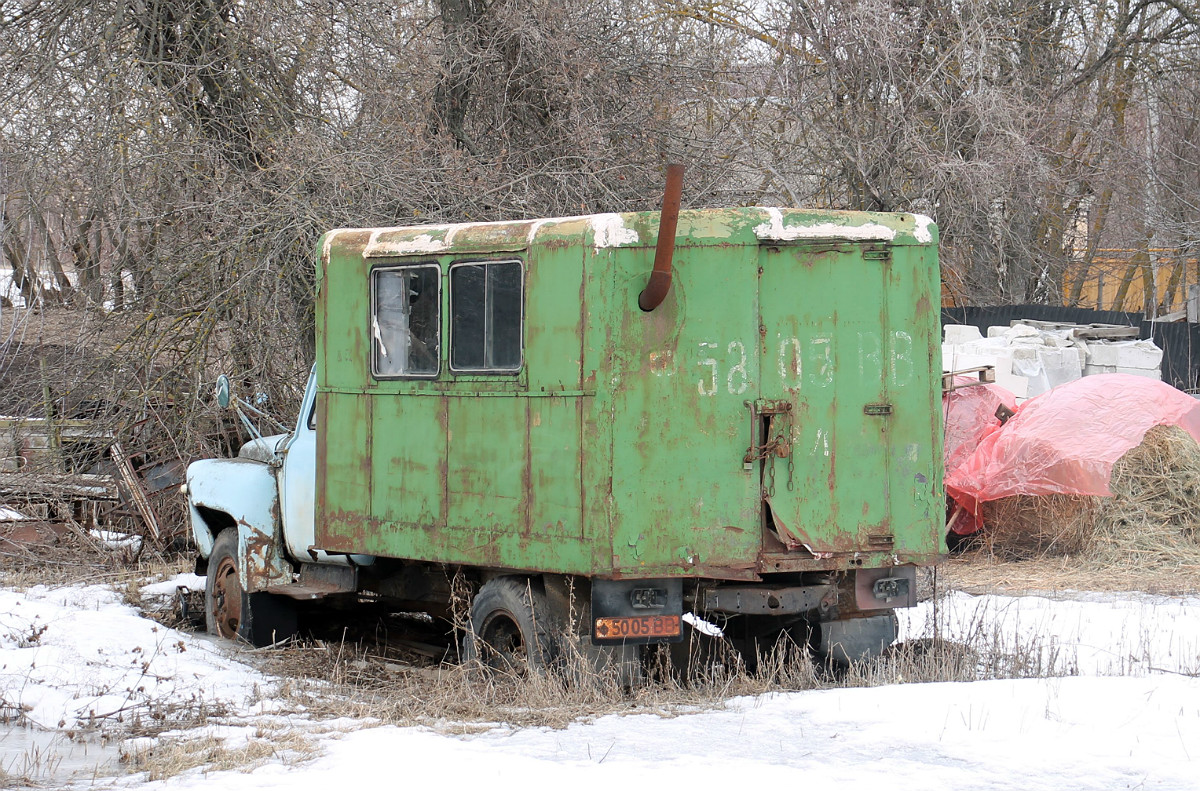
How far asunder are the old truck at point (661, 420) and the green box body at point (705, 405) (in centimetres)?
1

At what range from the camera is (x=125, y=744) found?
586 cm

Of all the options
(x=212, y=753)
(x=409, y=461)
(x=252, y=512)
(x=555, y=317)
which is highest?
(x=555, y=317)

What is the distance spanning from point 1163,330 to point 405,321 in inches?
726

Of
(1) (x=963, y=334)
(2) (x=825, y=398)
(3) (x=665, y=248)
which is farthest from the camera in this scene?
(1) (x=963, y=334)

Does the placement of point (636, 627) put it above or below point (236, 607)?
above

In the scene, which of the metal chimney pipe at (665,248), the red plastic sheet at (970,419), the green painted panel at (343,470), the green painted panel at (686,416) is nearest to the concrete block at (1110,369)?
the red plastic sheet at (970,419)

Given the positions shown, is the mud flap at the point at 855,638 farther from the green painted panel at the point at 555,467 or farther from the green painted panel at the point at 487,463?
the green painted panel at the point at 487,463

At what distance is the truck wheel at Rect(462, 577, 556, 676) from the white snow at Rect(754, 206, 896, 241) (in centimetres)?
211

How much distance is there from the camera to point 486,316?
705 centimetres

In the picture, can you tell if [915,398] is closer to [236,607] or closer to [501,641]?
[501,641]


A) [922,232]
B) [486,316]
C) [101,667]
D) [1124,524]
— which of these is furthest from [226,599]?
[1124,524]

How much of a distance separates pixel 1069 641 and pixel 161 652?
5.43 m

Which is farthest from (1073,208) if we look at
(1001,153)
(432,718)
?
(432,718)

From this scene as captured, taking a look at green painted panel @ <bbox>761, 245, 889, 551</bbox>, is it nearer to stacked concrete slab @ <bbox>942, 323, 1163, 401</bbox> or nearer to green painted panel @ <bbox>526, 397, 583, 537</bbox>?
green painted panel @ <bbox>526, 397, 583, 537</bbox>
